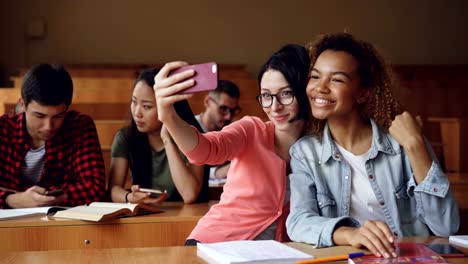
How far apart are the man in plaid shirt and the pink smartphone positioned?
1.37 meters

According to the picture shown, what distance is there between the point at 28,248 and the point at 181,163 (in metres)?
0.72

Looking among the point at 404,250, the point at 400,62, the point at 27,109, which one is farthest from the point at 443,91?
the point at 404,250

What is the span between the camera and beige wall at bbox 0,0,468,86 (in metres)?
9.58

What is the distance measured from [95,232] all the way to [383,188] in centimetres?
103

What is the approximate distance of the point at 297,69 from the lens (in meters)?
2.30

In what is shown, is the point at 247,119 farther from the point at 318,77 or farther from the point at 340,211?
the point at 340,211

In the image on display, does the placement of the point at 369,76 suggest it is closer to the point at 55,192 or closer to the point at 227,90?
the point at 55,192

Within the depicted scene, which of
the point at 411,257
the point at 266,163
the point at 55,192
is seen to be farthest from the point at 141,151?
the point at 411,257

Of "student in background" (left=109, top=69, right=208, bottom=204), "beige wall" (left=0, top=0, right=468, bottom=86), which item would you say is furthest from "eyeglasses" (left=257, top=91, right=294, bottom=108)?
"beige wall" (left=0, top=0, right=468, bottom=86)

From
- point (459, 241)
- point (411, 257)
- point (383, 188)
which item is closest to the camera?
point (411, 257)

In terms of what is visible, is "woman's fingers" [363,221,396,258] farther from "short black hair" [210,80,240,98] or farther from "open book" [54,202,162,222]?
"short black hair" [210,80,240,98]

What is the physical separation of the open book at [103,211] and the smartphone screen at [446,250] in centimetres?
120

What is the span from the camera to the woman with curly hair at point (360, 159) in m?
2.00

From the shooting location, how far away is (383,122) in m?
2.21
